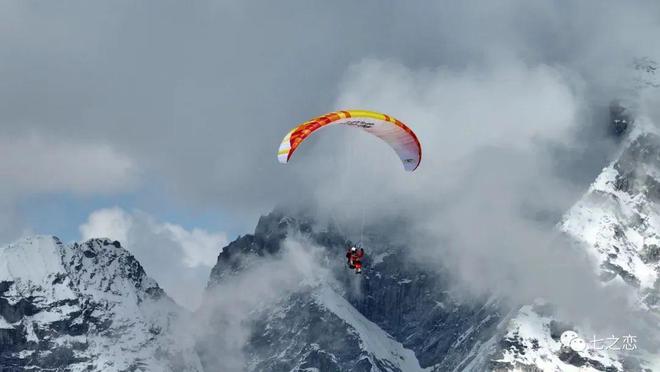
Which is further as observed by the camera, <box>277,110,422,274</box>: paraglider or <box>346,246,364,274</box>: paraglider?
<box>346,246,364,274</box>: paraglider

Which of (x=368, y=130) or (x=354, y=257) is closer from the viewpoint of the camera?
(x=354, y=257)

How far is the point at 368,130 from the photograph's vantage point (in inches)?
6206

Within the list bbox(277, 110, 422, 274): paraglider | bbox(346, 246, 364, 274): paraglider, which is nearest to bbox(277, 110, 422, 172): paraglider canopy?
bbox(277, 110, 422, 274): paraglider

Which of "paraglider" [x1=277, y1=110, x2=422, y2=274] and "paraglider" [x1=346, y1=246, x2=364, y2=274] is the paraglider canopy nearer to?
"paraglider" [x1=277, y1=110, x2=422, y2=274]

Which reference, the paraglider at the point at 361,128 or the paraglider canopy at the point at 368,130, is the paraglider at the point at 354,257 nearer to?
the paraglider at the point at 361,128

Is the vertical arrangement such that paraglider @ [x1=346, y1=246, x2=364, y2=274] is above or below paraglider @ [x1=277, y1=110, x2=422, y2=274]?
below

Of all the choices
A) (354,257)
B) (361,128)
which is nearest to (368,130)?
(361,128)

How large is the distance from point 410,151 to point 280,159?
26861 mm

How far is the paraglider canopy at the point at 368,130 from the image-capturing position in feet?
465

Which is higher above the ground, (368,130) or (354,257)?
(368,130)

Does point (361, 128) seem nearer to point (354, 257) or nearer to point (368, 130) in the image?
point (368, 130)

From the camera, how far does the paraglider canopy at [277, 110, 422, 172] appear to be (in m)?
142

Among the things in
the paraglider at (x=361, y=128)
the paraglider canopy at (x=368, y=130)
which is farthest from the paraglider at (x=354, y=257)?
the paraglider canopy at (x=368, y=130)

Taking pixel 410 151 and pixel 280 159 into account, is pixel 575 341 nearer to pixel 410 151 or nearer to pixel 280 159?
pixel 410 151
